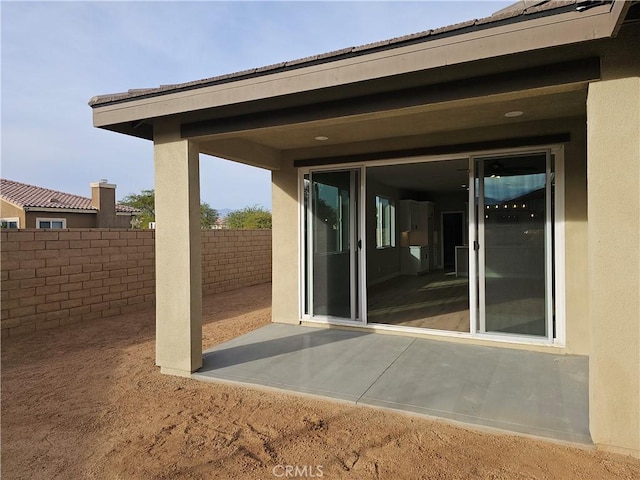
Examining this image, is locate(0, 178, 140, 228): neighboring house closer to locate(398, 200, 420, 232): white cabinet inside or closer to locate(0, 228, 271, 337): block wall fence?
locate(0, 228, 271, 337): block wall fence

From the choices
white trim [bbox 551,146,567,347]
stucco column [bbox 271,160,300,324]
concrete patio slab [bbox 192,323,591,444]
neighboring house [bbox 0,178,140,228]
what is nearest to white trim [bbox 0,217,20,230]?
neighboring house [bbox 0,178,140,228]

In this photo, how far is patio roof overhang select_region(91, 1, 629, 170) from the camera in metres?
2.40

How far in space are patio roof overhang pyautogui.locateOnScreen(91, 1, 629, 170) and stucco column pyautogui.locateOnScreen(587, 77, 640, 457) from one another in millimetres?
297

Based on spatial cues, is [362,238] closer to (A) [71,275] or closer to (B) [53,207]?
Answer: (A) [71,275]

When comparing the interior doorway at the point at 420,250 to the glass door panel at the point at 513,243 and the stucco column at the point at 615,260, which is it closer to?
the glass door panel at the point at 513,243

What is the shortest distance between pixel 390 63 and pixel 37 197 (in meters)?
21.3

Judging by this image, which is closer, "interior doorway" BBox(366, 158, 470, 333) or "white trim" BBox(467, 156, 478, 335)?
"white trim" BBox(467, 156, 478, 335)

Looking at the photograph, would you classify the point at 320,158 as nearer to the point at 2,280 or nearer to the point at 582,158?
the point at 582,158

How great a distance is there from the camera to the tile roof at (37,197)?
56.7 feet

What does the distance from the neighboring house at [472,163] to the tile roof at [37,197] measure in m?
16.9

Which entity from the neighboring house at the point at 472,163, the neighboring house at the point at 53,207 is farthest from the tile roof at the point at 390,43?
the neighboring house at the point at 53,207

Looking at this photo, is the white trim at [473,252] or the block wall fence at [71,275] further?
the block wall fence at [71,275]

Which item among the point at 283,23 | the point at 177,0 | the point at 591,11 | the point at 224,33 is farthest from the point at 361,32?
the point at 591,11

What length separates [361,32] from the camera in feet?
26.7
